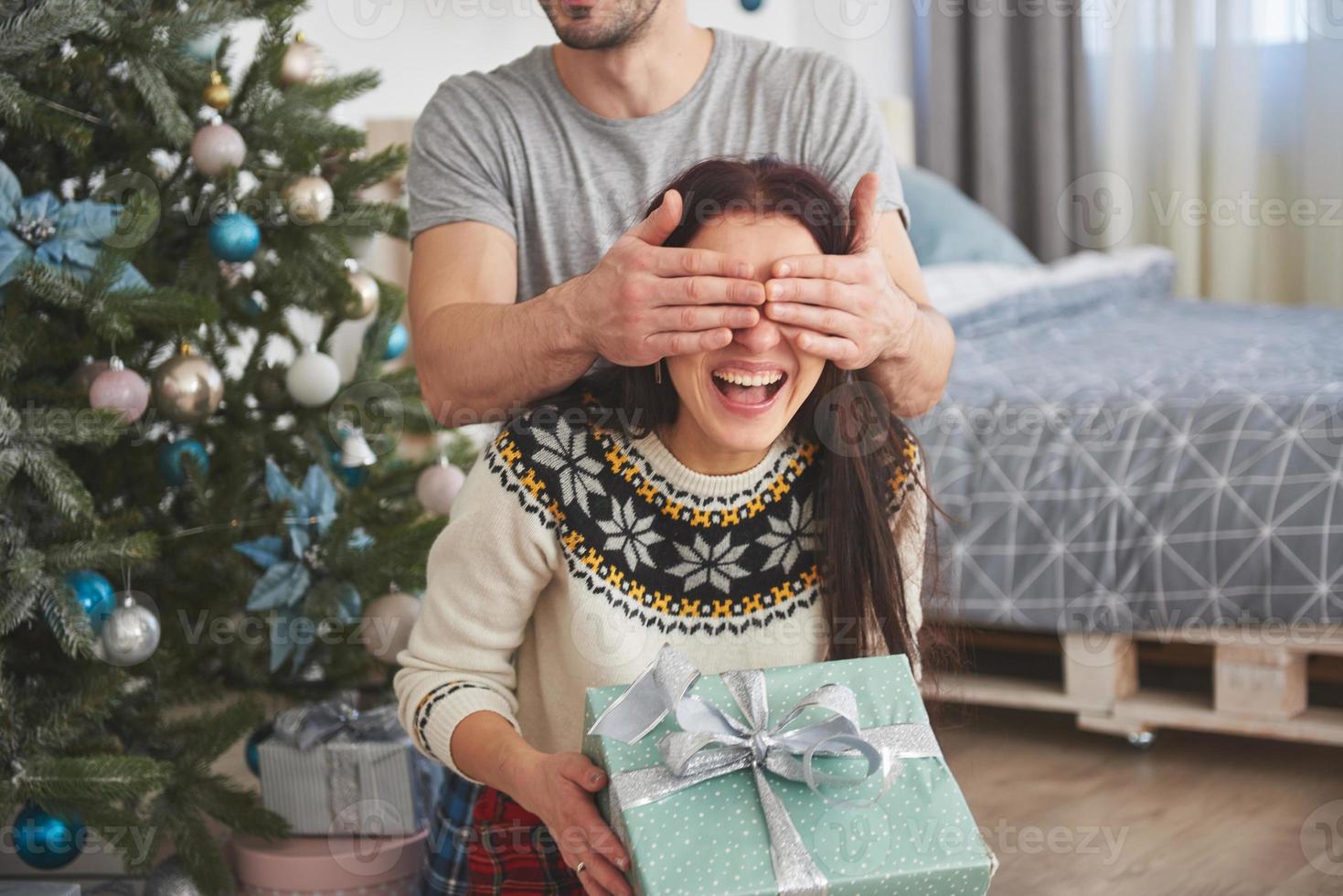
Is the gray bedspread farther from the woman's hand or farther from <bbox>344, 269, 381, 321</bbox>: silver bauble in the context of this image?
the woman's hand

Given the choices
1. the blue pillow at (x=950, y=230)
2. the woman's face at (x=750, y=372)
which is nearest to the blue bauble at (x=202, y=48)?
Answer: the woman's face at (x=750, y=372)

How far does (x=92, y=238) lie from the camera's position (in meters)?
1.54

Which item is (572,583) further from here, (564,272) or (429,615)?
(564,272)

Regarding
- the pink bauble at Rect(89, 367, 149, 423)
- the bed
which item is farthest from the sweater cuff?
the bed

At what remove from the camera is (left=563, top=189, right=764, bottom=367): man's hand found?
1.01m

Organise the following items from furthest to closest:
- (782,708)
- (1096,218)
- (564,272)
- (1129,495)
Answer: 1. (1096,218)
2. (1129,495)
3. (564,272)
4. (782,708)

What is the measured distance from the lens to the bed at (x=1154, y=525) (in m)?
1.98

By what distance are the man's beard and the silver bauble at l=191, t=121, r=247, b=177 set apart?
0.53m

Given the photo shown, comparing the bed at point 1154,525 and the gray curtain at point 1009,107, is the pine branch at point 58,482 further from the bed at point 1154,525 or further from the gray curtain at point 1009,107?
the gray curtain at point 1009,107

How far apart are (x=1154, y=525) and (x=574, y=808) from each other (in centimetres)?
135

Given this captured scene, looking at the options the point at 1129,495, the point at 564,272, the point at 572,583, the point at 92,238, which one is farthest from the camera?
the point at 1129,495

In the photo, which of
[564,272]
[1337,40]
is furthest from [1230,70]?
[564,272]

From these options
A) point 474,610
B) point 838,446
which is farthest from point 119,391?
point 838,446

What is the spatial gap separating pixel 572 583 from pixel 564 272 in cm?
42
